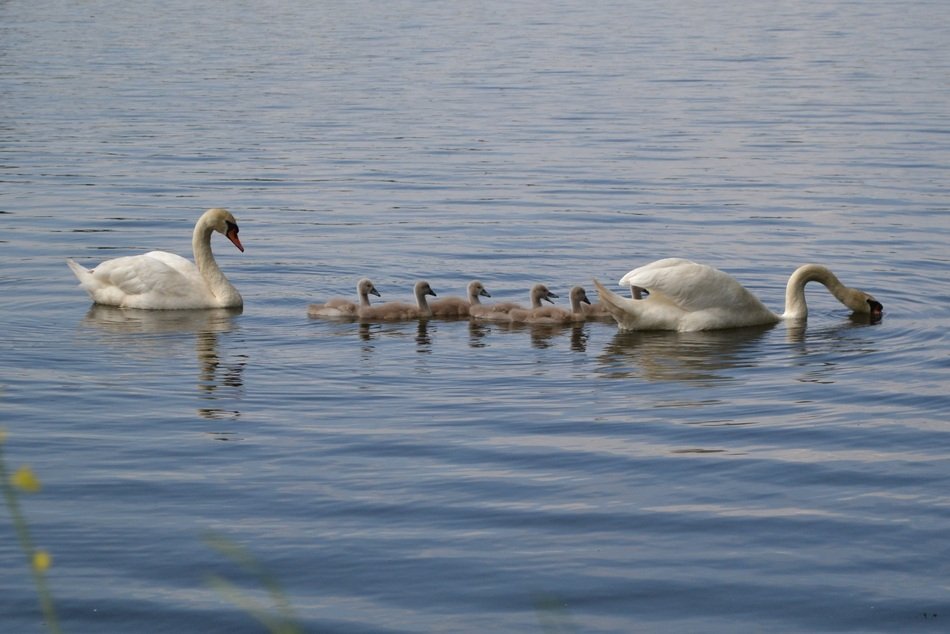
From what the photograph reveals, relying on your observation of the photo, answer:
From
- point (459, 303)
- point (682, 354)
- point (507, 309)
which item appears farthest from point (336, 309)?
point (682, 354)

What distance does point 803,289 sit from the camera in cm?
1527

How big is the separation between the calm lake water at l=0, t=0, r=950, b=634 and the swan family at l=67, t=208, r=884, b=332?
0.72 feet

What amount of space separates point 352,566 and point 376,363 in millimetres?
5176

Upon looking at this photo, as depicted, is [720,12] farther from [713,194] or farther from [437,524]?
[437,524]

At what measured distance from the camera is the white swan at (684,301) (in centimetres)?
1434

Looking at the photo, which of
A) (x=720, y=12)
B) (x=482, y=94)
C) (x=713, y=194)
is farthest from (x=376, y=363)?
(x=720, y=12)

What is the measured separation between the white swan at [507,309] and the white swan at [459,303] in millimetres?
126

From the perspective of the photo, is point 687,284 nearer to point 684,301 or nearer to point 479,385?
point 684,301

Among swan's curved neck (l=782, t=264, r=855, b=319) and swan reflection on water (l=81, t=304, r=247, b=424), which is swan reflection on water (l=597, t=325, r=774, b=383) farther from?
swan reflection on water (l=81, t=304, r=247, b=424)

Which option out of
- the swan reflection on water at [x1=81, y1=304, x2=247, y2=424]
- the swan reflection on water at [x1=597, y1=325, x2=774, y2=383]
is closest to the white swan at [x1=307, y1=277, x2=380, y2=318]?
the swan reflection on water at [x1=81, y1=304, x2=247, y2=424]

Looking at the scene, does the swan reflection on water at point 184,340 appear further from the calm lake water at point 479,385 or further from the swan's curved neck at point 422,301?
the swan's curved neck at point 422,301

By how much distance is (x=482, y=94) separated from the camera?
36.2 meters

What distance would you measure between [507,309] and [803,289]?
2.74 metres

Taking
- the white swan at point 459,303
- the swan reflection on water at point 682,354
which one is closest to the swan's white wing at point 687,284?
the swan reflection on water at point 682,354
